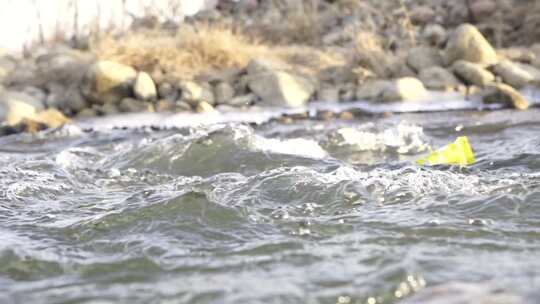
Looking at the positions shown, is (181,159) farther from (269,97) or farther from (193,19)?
(193,19)

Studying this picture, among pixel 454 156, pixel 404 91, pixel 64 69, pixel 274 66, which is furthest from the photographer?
pixel 64 69

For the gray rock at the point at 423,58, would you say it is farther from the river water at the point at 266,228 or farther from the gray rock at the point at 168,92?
the river water at the point at 266,228

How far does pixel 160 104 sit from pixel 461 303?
31.6ft

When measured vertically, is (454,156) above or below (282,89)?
above

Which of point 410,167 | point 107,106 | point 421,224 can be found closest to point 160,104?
point 107,106

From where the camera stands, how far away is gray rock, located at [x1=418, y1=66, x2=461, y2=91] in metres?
11.5

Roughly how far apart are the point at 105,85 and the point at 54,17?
17.8 ft

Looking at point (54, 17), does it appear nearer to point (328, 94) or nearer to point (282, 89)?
point (282, 89)

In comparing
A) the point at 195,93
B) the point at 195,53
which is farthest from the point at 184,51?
the point at 195,93

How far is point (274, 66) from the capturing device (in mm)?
12422

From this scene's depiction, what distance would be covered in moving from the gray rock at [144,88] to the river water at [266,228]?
17.2ft

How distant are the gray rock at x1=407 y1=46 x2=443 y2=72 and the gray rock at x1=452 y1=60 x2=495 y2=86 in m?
0.65

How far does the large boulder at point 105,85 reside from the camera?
1191 cm

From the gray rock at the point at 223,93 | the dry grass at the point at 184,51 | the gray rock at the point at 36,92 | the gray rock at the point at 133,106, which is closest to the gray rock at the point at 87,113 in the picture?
the gray rock at the point at 133,106
